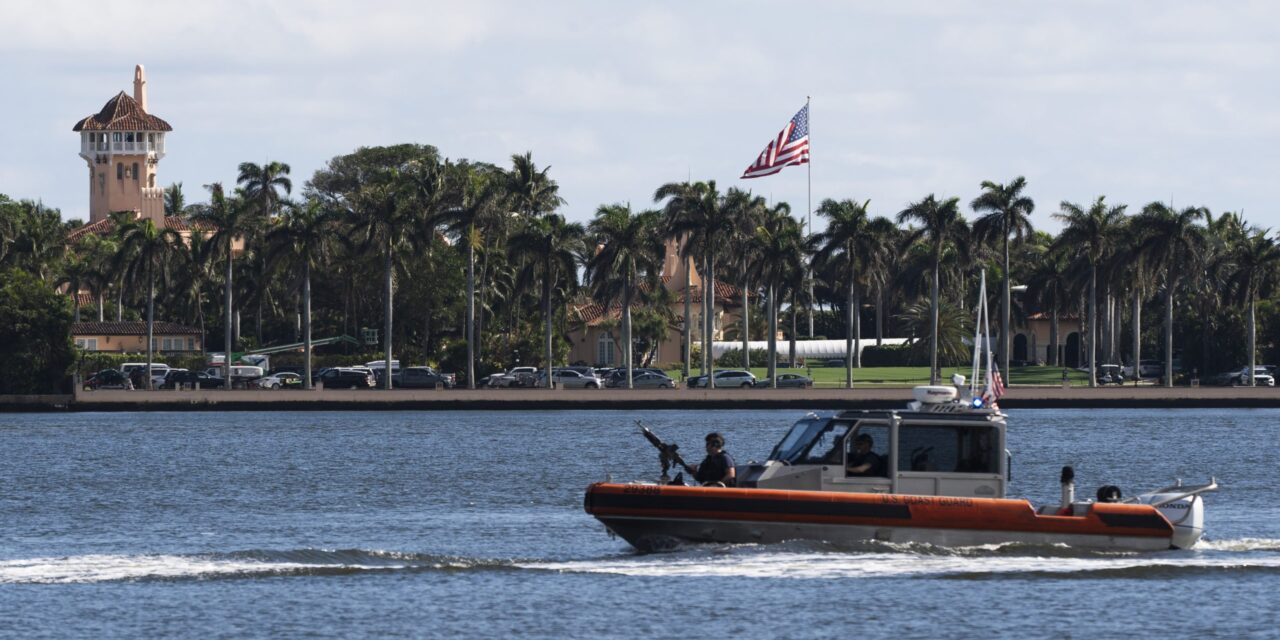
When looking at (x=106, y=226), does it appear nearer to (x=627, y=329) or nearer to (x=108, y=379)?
(x=108, y=379)

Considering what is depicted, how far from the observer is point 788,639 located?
86.9ft

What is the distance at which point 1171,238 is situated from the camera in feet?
382

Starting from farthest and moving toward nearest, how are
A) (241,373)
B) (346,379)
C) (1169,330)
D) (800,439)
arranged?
(241,373)
(1169,330)
(346,379)
(800,439)

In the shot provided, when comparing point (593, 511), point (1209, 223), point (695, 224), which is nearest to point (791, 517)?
point (593, 511)

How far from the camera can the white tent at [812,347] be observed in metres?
143

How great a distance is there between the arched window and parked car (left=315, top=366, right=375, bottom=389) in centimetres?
3417

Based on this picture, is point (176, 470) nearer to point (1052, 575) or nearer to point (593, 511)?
point (593, 511)

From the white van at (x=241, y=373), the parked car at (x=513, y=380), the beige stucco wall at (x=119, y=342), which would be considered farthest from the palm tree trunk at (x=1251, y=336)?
the beige stucco wall at (x=119, y=342)

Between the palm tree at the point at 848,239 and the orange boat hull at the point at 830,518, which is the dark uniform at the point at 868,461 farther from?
the palm tree at the point at 848,239

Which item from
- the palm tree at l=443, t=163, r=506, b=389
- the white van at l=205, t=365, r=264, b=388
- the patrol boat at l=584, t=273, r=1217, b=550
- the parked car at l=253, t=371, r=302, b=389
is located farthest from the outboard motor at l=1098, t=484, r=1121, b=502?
the white van at l=205, t=365, r=264, b=388

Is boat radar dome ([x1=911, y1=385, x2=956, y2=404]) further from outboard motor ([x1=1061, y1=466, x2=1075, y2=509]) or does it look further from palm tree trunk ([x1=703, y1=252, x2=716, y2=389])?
palm tree trunk ([x1=703, y1=252, x2=716, y2=389])

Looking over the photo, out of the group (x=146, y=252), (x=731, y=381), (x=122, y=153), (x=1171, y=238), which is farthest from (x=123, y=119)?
(x=1171, y=238)

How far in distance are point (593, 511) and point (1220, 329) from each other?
344 feet

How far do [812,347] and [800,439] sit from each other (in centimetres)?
11771
